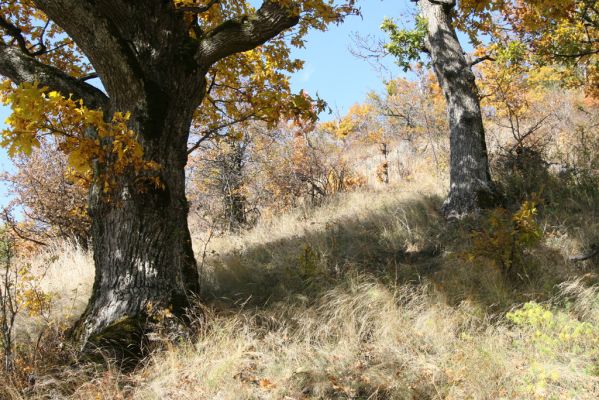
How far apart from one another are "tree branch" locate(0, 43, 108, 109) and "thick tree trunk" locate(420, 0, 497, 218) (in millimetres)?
5037

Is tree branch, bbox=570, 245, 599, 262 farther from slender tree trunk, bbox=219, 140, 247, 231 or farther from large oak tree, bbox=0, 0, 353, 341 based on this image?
slender tree trunk, bbox=219, 140, 247, 231

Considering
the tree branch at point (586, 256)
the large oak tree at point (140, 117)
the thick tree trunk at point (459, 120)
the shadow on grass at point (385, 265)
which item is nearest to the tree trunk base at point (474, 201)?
the thick tree trunk at point (459, 120)

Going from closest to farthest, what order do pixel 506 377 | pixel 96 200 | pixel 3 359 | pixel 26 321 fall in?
pixel 506 377, pixel 3 359, pixel 96 200, pixel 26 321

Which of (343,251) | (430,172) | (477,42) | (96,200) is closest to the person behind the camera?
(96,200)

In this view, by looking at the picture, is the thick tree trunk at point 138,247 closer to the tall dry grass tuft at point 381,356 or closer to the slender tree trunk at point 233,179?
the tall dry grass tuft at point 381,356

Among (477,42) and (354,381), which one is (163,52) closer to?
(354,381)

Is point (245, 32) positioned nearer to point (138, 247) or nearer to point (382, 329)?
point (138, 247)

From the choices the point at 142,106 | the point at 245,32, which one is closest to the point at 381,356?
the point at 142,106

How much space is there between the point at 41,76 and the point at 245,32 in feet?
6.67

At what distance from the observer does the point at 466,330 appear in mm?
3930

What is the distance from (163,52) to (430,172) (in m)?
7.63

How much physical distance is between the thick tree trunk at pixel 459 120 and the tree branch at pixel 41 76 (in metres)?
5.04

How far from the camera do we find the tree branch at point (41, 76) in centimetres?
426

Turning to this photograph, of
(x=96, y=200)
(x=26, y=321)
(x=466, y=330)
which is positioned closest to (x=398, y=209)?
(x=466, y=330)
